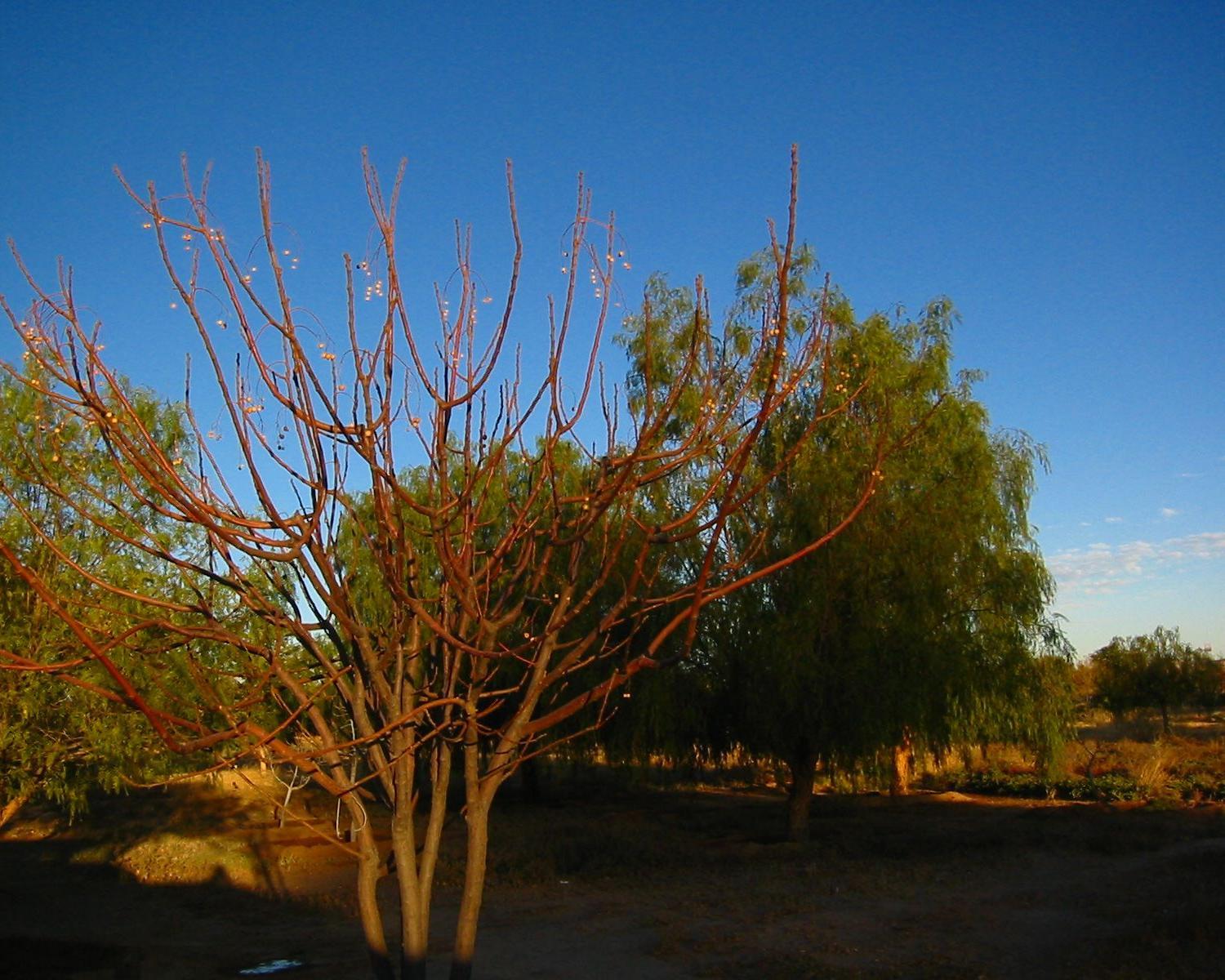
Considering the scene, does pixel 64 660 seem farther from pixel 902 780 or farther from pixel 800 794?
pixel 902 780

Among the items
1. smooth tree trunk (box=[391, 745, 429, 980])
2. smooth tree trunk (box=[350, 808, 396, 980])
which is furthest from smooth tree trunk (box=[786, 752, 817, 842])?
smooth tree trunk (box=[391, 745, 429, 980])

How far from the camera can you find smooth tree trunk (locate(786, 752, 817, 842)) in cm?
1808

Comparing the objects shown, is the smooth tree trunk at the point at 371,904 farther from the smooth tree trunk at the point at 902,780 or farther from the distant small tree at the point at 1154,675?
the distant small tree at the point at 1154,675

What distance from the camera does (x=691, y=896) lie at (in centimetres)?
1480

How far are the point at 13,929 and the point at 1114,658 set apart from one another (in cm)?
3920

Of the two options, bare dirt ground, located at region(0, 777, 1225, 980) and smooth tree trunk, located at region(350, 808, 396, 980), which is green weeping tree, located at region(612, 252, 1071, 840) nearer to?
bare dirt ground, located at region(0, 777, 1225, 980)

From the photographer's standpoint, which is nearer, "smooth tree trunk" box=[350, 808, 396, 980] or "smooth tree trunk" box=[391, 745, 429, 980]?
"smooth tree trunk" box=[391, 745, 429, 980]

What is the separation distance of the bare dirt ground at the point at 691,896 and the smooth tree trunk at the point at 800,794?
0.52 meters

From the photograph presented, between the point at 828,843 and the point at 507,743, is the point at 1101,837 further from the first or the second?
the point at 507,743

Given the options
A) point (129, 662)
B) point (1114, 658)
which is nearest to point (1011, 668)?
point (129, 662)

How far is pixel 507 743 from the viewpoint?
10.7ft

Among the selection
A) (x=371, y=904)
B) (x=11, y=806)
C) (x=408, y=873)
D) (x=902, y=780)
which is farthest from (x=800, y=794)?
(x=408, y=873)

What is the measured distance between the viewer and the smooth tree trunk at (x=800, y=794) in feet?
59.3

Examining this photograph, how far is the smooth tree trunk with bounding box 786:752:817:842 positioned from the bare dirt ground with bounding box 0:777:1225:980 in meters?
0.52
